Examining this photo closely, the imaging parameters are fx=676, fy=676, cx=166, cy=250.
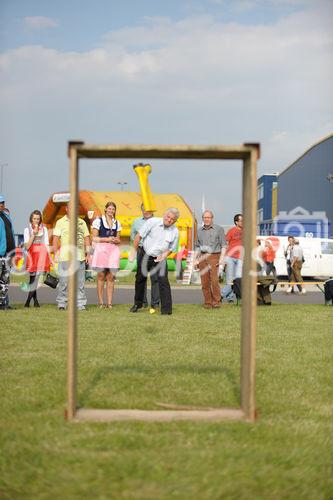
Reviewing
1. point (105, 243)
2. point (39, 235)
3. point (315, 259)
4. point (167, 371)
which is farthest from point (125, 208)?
point (167, 371)

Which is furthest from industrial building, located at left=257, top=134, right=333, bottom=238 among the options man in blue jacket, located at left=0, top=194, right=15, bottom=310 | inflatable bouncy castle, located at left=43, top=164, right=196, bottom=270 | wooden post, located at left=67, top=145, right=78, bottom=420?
wooden post, located at left=67, top=145, right=78, bottom=420

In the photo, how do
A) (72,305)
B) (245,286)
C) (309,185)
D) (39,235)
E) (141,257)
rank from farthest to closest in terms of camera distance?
1. (309,185)
2. (39,235)
3. (141,257)
4. (245,286)
5. (72,305)

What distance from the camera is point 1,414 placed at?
452cm

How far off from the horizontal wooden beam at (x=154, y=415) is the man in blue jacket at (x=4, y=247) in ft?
23.8

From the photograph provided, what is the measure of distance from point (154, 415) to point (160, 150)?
5.66 ft

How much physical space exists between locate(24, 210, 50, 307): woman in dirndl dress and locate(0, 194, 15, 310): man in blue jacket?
2.39ft

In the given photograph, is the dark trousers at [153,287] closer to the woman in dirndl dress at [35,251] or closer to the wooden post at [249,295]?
the woman in dirndl dress at [35,251]

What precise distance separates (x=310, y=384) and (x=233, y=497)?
272cm

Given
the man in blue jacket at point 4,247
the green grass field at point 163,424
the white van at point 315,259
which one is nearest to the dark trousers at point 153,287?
the man in blue jacket at point 4,247

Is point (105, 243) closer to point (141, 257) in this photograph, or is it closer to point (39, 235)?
point (141, 257)

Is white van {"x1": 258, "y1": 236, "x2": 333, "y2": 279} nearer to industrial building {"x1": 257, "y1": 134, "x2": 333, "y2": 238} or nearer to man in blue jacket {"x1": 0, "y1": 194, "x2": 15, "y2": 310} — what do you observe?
man in blue jacket {"x1": 0, "y1": 194, "x2": 15, "y2": 310}

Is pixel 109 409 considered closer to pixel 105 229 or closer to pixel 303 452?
pixel 303 452

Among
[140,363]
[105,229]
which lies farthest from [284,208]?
[140,363]

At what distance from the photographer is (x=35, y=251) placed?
12469 mm
